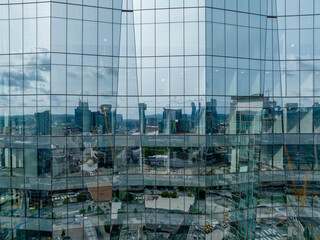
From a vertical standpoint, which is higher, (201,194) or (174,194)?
(201,194)

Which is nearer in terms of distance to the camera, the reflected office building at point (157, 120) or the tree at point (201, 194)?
the reflected office building at point (157, 120)

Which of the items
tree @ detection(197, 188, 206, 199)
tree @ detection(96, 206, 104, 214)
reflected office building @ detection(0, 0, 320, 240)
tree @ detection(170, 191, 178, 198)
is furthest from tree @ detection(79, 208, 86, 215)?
tree @ detection(197, 188, 206, 199)

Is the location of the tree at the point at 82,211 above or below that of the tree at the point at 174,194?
below

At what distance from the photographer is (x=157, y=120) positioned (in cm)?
1778

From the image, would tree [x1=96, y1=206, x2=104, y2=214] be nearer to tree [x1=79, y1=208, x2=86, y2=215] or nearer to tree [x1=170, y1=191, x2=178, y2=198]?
Result: tree [x1=79, y1=208, x2=86, y2=215]

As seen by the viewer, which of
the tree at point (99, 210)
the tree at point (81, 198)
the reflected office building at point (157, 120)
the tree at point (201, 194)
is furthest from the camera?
the tree at point (99, 210)

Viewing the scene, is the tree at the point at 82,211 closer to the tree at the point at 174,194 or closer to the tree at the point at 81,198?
the tree at the point at 81,198

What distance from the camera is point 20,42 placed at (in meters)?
16.9

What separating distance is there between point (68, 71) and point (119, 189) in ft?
38.5

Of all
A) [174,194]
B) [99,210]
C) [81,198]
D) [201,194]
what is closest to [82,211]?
[81,198]

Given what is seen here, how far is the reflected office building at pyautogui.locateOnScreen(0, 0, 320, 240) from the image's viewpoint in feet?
54.4

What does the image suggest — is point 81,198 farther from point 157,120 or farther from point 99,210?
point 157,120

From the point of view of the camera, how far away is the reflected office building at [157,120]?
54.4 ft

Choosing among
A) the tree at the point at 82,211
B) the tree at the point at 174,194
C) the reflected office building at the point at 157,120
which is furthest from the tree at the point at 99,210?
the tree at the point at 174,194
